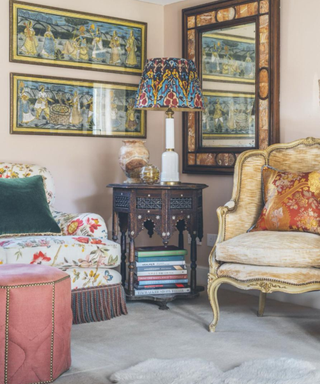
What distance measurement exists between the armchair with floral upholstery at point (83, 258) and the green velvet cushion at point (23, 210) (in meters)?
0.07

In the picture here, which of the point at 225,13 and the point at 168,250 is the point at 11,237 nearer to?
the point at 168,250

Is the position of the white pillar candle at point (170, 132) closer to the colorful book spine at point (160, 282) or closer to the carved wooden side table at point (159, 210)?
the carved wooden side table at point (159, 210)

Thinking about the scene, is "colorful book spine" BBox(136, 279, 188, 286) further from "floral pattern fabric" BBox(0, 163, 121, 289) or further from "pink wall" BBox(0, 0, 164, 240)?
"pink wall" BBox(0, 0, 164, 240)

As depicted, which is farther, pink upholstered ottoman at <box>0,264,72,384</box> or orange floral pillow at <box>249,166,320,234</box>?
A: orange floral pillow at <box>249,166,320,234</box>

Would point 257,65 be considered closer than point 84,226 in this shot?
No

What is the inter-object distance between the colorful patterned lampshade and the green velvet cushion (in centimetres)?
95

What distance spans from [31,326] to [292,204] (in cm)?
164

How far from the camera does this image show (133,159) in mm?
4215

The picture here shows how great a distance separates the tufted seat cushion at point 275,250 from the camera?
3.11 meters

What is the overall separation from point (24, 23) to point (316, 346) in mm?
2890

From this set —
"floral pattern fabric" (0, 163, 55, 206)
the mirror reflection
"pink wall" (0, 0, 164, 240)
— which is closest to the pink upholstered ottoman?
"floral pattern fabric" (0, 163, 55, 206)

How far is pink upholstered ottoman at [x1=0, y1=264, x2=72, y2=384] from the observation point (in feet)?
8.09

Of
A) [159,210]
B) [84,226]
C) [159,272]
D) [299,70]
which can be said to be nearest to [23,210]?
[84,226]

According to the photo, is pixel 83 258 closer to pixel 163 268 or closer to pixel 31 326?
pixel 163 268
